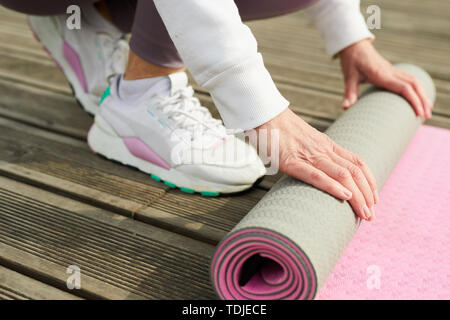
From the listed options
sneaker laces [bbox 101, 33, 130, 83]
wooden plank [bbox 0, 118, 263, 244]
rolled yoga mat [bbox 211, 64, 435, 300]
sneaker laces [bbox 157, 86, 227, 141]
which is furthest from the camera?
sneaker laces [bbox 101, 33, 130, 83]

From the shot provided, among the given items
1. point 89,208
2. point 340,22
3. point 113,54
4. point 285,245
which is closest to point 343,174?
point 285,245

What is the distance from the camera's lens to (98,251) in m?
0.96

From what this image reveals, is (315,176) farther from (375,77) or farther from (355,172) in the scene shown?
(375,77)

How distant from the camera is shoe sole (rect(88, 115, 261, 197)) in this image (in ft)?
3.80

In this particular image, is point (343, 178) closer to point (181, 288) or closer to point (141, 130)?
point (181, 288)

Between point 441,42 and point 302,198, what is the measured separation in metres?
1.90

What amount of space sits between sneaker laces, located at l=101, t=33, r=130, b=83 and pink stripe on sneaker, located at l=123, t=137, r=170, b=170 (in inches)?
11.7

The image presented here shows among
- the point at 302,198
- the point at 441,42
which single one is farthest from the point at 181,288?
the point at 441,42

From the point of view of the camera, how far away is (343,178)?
858 mm

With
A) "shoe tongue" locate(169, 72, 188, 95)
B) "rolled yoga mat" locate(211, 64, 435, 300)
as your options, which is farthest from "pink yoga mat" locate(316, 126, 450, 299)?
"shoe tongue" locate(169, 72, 188, 95)

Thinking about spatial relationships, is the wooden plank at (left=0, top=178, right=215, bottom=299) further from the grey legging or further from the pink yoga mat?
the grey legging

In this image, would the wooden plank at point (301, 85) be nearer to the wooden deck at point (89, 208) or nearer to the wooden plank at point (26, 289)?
the wooden deck at point (89, 208)

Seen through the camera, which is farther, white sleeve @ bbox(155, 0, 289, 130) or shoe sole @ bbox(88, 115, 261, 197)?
shoe sole @ bbox(88, 115, 261, 197)

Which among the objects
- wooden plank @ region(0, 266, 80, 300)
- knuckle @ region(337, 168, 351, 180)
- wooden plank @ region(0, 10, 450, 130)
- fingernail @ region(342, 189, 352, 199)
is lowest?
wooden plank @ region(0, 10, 450, 130)
